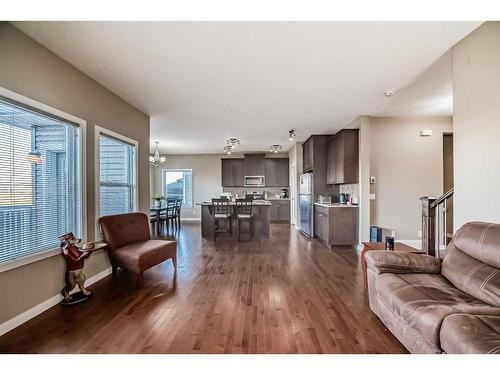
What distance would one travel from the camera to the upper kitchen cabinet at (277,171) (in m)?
9.02

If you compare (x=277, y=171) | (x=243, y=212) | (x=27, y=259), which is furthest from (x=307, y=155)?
(x=27, y=259)

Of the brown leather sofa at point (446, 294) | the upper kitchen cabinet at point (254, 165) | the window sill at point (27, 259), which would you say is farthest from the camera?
the upper kitchen cabinet at point (254, 165)

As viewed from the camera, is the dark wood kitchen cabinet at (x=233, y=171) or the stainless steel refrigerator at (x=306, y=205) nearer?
A: the stainless steel refrigerator at (x=306, y=205)

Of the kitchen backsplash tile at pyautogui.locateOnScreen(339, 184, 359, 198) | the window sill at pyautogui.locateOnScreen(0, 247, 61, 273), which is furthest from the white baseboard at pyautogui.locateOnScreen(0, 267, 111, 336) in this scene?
the kitchen backsplash tile at pyautogui.locateOnScreen(339, 184, 359, 198)

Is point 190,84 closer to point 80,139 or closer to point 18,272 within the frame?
point 80,139

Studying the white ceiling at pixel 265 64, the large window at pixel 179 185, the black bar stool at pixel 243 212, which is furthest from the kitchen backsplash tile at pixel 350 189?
the large window at pixel 179 185

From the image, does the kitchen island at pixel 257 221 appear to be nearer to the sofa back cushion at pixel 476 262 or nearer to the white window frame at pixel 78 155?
the white window frame at pixel 78 155

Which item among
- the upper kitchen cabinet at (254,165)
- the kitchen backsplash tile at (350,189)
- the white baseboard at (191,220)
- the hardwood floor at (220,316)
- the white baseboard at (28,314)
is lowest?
the white baseboard at (191,220)

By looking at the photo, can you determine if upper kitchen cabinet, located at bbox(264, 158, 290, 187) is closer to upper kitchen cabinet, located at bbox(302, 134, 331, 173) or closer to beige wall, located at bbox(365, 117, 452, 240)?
upper kitchen cabinet, located at bbox(302, 134, 331, 173)

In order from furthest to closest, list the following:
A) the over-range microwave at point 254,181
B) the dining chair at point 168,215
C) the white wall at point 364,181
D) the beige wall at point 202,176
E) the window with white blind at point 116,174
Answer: the beige wall at point 202,176, the over-range microwave at point 254,181, the dining chair at point 168,215, the white wall at point 364,181, the window with white blind at point 116,174

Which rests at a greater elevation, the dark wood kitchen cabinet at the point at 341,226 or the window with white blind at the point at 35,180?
the window with white blind at the point at 35,180

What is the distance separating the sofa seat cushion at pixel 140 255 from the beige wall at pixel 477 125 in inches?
140

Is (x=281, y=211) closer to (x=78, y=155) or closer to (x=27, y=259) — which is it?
(x=78, y=155)
